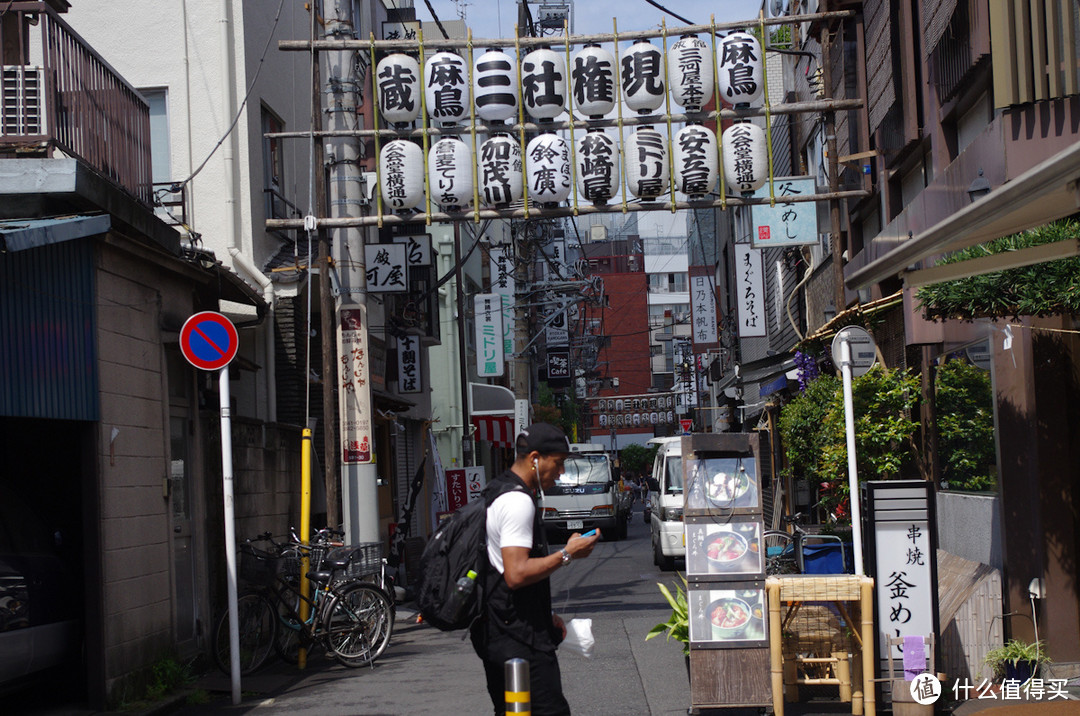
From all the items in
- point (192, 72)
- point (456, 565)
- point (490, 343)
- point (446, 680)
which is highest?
point (192, 72)

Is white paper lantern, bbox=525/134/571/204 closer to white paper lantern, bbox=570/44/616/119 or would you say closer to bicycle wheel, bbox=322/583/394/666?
white paper lantern, bbox=570/44/616/119

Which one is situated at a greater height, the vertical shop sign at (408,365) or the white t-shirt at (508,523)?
the vertical shop sign at (408,365)

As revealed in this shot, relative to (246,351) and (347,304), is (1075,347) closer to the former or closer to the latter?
(347,304)

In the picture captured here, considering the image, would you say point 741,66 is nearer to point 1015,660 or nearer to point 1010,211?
point 1015,660

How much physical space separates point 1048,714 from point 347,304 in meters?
9.13

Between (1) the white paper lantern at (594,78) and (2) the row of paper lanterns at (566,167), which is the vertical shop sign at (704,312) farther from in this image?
(1) the white paper lantern at (594,78)

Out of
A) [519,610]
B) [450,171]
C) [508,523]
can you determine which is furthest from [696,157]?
[519,610]

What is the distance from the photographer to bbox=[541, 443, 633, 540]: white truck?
91.0 ft

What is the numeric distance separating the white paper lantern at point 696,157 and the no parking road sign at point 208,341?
645cm

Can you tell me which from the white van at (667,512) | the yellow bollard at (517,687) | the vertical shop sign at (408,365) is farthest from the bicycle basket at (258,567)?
the vertical shop sign at (408,365)

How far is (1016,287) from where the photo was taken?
7.24 metres

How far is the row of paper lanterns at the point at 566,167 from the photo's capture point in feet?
44.4

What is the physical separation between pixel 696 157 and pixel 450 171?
3.10 metres

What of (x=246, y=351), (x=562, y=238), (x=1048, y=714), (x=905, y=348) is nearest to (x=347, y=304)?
(x=246, y=351)
